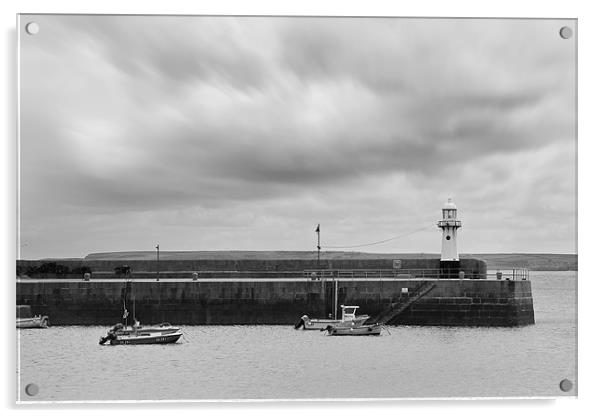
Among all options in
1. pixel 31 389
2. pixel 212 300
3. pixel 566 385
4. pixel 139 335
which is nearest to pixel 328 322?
pixel 212 300

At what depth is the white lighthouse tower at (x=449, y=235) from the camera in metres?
28.4

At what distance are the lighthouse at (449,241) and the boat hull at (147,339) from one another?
8939 mm

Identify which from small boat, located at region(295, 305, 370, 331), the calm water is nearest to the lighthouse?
the calm water

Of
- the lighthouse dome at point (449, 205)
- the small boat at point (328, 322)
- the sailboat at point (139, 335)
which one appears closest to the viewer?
the sailboat at point (139, 335)

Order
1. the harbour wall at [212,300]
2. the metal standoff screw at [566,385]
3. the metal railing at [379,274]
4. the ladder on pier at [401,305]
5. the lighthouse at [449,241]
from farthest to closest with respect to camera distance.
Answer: the metal railing at [379,274], the lighthouse at [449,241], the harbour wall at [212,300], the ladder on pier at [401,305], the metal standoff screw at [566,385]

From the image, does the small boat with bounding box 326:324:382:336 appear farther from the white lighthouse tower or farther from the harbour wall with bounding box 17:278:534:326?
the white lighthouse tower

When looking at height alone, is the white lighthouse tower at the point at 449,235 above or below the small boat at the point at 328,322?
above

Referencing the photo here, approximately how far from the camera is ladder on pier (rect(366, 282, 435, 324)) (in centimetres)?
2627

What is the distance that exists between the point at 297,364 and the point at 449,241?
10.1 meters

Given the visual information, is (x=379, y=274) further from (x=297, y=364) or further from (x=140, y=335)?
(x=297, y=364)

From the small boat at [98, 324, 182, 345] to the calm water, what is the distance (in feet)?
1.09

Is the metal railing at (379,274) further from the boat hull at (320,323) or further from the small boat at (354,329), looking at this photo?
the small boat at (354,329)

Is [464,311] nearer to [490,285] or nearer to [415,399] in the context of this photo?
[490,285]

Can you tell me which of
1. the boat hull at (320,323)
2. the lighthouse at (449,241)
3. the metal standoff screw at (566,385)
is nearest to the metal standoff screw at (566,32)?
the metal standoff screw at (566,385)
